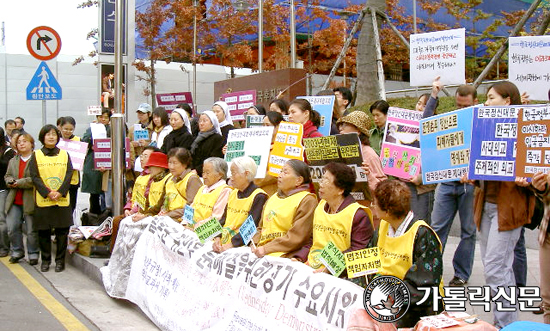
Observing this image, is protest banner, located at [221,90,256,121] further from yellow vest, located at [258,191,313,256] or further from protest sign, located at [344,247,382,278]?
protest sign, located at [344,247,382,278]

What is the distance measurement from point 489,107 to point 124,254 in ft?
15.0

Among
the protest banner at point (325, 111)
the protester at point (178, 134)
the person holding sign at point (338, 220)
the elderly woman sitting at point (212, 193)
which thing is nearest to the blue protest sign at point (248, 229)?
the person holding sign at point (338, 220)

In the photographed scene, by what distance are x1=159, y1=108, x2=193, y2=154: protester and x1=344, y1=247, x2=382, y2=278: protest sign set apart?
5.38 metres

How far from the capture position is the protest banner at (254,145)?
703 cm

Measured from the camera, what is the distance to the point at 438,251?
4.27 m

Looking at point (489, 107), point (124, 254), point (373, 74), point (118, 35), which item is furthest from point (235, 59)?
point (489, 107)

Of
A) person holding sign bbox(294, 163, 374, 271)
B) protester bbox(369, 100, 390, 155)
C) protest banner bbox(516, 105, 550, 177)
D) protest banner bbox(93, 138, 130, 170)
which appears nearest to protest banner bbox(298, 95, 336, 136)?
protester bbox(369, 100, 390, 155)

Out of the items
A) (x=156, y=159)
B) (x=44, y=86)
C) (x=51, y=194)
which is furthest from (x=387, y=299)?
(x=44, y=86)

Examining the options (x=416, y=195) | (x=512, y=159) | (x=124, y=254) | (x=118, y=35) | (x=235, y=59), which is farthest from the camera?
(x=235, y=59)

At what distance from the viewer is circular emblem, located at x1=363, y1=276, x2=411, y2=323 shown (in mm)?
4004

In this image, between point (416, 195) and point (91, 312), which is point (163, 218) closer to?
point (91, 312)

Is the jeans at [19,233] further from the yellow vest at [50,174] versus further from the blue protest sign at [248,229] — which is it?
the blue protest sign at [248,229]

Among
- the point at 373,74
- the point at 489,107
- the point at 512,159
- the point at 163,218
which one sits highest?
the point at 373,74

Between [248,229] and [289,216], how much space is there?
0.43 meters
